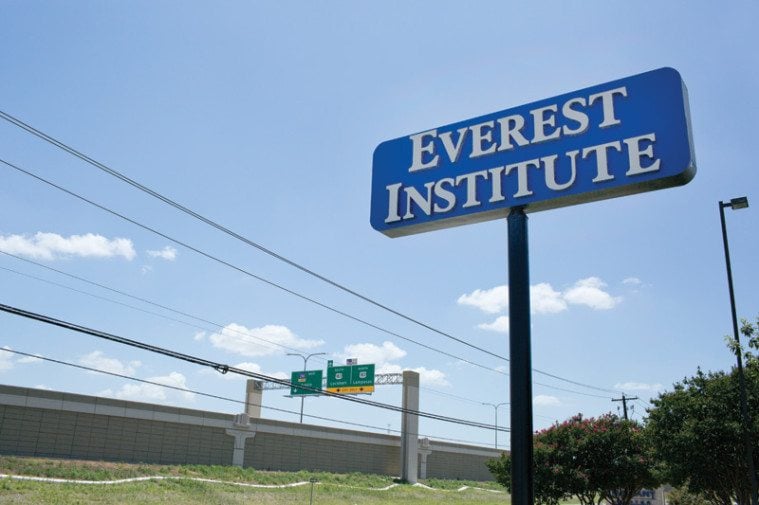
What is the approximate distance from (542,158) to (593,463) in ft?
91.8

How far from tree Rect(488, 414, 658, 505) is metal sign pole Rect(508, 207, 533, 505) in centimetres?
2607

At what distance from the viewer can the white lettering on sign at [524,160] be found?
7.65 m

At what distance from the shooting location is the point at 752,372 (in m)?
23.4

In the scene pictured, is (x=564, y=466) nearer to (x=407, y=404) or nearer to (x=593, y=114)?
(x=593, y=114)

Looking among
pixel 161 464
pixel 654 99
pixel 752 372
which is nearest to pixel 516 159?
pixel 654 99

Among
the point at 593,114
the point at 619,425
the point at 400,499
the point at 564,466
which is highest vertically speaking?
the point at 593,114

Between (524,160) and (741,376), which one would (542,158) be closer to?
(524,160)

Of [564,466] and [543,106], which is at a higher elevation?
[543,106]

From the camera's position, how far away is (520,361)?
7465mm

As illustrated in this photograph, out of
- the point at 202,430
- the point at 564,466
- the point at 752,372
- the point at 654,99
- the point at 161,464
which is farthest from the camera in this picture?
the point at 202,430

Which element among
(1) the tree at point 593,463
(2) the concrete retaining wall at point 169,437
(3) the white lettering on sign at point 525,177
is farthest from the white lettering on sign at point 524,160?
(2) the concrete retaining wall at point 169,437

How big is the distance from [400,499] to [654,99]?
50729 millimetres

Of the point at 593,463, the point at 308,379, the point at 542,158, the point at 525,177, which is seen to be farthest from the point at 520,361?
the point at 308,379

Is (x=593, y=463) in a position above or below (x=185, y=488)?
above
